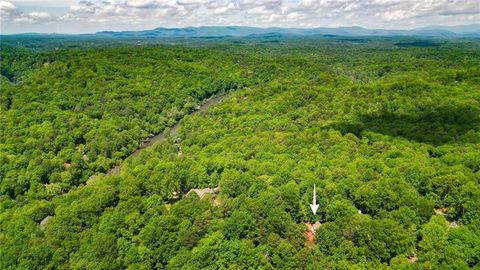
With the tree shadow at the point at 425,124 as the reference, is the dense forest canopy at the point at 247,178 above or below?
below

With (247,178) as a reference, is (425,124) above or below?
above

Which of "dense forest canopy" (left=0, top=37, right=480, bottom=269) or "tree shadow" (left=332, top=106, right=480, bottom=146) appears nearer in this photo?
"dense forest canopy" (left=0, top=37, right=480, bottom=269)

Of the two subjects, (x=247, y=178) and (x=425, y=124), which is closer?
(x=247, y=178)

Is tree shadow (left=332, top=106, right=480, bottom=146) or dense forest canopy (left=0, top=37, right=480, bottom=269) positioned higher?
tree shadow (left=332, top=106, right=480, bottom=146)

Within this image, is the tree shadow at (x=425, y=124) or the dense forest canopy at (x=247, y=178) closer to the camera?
the dense forest canopy at (x=247, y=178)

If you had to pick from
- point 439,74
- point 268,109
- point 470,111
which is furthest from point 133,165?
point 439,74
